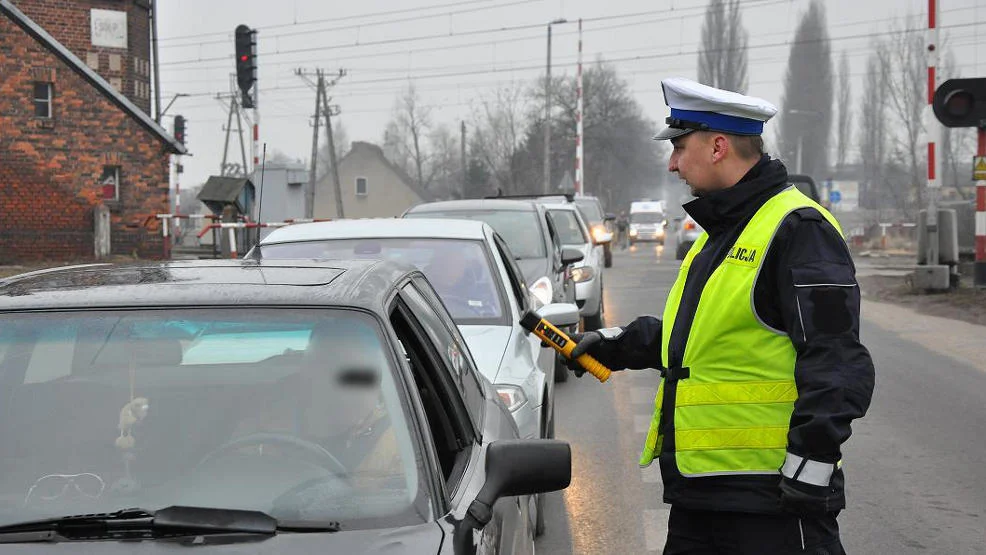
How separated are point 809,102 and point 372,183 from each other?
133 feet

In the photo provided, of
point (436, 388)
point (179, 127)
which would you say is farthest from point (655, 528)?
point (179, 127)

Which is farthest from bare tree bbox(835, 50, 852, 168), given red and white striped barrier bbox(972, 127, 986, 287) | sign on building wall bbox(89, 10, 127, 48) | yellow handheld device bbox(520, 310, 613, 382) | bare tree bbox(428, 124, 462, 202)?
yellow handheld device bbox(520, 310, 613, 382)

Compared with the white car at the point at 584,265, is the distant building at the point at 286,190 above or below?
above

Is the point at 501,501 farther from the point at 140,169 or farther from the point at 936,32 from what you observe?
the point at 140,169

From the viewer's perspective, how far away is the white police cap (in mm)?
3377

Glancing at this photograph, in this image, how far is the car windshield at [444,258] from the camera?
7160 mm

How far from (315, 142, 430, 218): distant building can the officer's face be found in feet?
316

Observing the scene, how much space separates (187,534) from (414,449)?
1.73 feet

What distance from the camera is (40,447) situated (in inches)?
114

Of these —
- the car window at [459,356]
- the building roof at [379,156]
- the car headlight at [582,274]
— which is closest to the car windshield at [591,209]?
the car headlight at [582,274]

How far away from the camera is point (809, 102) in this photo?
113 meters

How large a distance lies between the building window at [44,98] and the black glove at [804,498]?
31.3 m

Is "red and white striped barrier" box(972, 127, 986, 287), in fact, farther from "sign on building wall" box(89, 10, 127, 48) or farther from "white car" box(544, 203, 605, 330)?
"sign on building wall" box(89, 10, 127, 48)

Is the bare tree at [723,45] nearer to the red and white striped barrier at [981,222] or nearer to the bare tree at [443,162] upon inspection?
the bare tree at [443,162]
